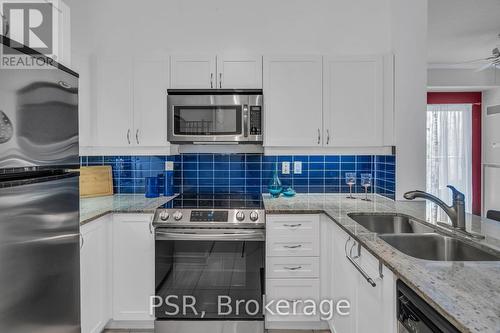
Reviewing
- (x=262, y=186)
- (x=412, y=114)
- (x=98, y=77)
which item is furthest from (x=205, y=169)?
(x=412, y=114)

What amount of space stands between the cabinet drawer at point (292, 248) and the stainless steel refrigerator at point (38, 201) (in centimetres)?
131

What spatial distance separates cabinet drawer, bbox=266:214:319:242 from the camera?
2.33m

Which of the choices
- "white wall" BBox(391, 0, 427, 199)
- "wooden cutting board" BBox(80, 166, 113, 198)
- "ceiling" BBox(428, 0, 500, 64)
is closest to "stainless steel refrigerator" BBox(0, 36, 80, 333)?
"wooden cutting board" BBox(80, 166, 113, 198)

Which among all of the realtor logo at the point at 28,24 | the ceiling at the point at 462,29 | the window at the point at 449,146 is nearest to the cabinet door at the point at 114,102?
the realtor logo at the point at 28,24

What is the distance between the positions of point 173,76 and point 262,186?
1.22 metres

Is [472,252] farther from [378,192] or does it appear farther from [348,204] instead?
[378,192]

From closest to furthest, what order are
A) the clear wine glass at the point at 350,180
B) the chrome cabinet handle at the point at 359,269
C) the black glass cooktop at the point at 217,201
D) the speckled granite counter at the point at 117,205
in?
the chrome cabinet handle at the point at 359,269 → the speckled granite counter at the point at 117,205 → the black glass cooktop at the point at 217,201 → the clear wine glass at the point at 350,180

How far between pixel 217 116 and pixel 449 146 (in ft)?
15.1

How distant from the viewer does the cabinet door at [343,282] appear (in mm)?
1751

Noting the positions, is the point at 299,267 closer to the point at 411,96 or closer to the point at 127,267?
the point at 127,267

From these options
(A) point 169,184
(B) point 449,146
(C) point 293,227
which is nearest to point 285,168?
(C) point 293,227

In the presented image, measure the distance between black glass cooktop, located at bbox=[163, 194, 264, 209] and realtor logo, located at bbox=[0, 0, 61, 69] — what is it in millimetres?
1296

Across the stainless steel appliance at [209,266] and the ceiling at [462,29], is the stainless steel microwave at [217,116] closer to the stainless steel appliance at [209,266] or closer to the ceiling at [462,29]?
the stainless steel appliance at [209,266]

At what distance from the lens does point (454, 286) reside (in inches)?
38.2
